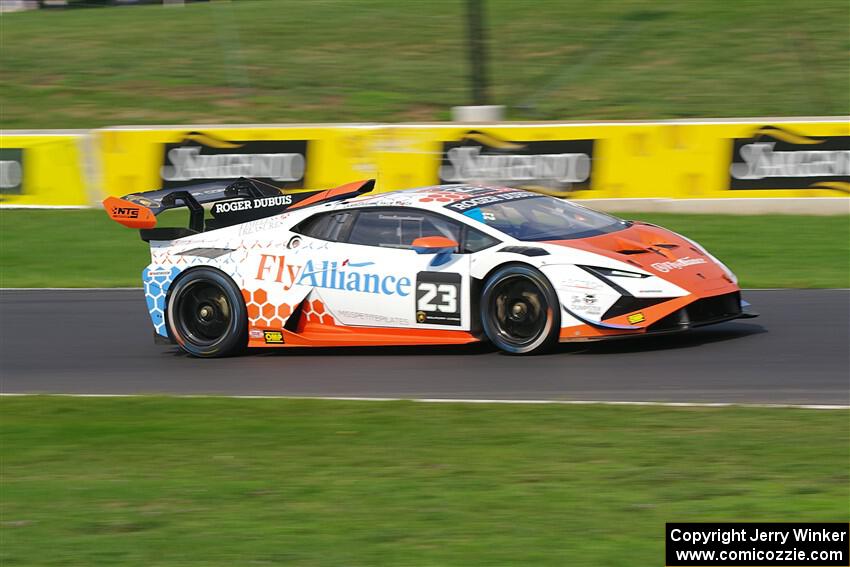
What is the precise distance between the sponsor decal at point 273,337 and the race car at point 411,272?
0.7 inches

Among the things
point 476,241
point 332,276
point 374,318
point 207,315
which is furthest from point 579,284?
point 207,315

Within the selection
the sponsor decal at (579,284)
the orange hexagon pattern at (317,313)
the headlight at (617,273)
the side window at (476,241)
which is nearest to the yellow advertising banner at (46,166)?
the orange hexagon pattern at (317,313)

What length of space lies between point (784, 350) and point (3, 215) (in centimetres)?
1356

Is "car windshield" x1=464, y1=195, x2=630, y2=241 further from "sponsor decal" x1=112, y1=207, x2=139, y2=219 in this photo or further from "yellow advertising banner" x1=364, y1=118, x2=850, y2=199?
"yellow advertising banner" x1=364, y1=118, x2=850, y2=199

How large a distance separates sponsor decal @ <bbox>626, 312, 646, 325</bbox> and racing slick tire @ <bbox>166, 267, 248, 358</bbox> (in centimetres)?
332

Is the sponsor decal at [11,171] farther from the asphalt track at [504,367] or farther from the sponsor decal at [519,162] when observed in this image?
the asphalt track at [504,367]

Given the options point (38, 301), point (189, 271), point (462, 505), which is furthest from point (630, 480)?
point (38, 301)

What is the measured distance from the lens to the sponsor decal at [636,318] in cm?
953

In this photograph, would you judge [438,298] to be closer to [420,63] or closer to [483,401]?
[483,401]

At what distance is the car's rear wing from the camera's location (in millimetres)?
11227

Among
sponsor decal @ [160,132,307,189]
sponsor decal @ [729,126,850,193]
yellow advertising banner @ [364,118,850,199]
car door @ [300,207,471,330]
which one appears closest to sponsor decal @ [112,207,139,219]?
car door @ [300,207,471,330]

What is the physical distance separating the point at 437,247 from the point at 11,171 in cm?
1193

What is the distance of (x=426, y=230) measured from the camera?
10.3m

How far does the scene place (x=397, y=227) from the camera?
10477mm
